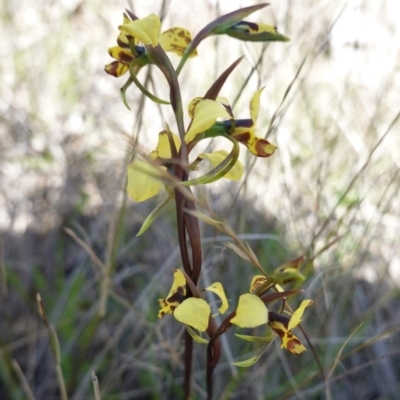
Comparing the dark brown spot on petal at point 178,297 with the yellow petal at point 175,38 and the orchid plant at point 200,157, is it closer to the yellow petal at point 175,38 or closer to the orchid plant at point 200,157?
the orchid plant at point 200,157

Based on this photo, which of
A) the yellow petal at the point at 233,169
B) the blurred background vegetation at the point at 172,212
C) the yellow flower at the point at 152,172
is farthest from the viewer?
the blurred background vegetation at the point at 172,212

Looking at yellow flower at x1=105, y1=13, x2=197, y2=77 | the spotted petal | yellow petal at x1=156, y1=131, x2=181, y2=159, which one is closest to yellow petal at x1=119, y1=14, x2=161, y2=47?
yellow flower at x1=105, y1=13, x2=197, y2=77

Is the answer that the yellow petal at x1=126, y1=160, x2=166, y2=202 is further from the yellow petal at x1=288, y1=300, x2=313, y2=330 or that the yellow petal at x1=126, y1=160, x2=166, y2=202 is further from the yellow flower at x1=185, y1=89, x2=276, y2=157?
the yellow petal at x1=288, y1=300, x2=313, y2=330

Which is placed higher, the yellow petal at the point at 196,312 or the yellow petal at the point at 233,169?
the yellow petal at the point at 233,169

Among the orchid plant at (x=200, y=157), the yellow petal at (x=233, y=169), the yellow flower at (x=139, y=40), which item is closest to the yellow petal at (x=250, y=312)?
the orchid plant at (x=200, y=157)

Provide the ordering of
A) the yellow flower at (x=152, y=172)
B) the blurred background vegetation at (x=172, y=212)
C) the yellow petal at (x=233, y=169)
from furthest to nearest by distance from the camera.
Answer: the blurred background vegetation at (x=172, y=212) → the yellow petal at (x=233, y=169) → the yellow flower at (x=152, y=172)

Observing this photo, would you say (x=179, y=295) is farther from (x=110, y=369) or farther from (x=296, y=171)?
(x=296, y=171)

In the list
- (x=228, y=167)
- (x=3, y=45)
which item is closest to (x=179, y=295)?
(x=228, y=167)
